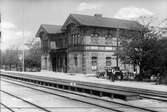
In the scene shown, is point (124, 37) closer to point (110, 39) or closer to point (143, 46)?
point (143, 46)

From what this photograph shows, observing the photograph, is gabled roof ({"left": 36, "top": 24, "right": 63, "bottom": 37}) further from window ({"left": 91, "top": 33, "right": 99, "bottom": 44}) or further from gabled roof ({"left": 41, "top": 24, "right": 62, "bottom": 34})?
window ({"left": 91, "top": 33, "right": 99, "bottom": 44})

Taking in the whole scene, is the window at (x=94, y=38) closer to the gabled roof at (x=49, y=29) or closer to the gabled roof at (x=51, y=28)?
the gabled roof at (x=49, y=29)

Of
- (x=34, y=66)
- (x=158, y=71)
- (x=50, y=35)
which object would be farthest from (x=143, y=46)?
(x=34, y=66)

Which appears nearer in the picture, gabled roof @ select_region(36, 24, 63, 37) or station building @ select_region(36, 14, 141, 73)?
station building @ select_region(36, 14, 141, 73)

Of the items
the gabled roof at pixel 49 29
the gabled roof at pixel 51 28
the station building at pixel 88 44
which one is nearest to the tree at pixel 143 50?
the station building at pixel 88 44

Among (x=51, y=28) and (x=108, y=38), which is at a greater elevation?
(x=51, y=28)

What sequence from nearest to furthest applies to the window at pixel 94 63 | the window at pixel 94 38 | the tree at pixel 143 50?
the tree at pixel 143 50, the window at pixel 94 63, the window at pixel 94 38

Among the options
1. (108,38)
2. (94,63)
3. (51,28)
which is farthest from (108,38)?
(51,28)

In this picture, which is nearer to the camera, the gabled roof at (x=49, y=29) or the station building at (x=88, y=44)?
the station building at (x=88, y=44)

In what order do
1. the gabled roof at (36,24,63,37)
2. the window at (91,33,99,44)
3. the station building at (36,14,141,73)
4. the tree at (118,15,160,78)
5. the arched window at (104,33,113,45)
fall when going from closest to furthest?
the tree at (118,15,160,78)
the station building at (36,14,141,73)
the window at (91,33,99,44)
the arched window at (104,33,113,45)
the gabled roof at (36,24,63,37)

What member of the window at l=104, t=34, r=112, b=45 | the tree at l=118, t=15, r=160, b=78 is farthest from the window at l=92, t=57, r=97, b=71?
the tree at l=118, t=15, r=160, b=78

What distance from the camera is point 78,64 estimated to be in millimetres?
39812

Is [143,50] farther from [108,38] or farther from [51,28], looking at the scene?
[51,28]

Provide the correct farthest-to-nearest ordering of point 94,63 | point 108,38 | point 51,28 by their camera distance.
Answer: point 51,28 → point 108,38 → point 94,63
